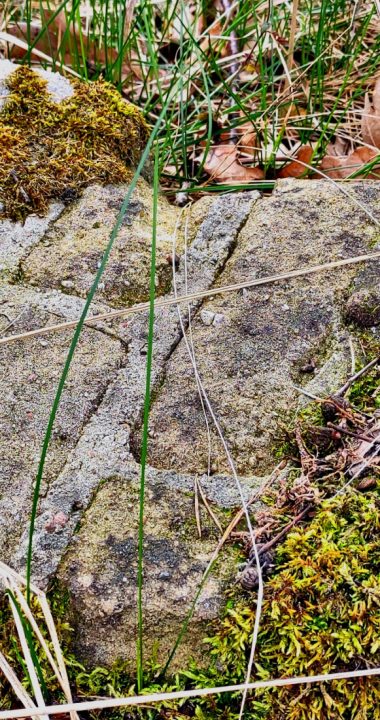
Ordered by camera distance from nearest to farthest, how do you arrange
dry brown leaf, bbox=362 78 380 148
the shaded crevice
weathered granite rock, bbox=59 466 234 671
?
1. weathered granite rock, bbox=59 466 234 671
2. the shaded crevice
3. dry brown leaf, bbox=362 78 380 148

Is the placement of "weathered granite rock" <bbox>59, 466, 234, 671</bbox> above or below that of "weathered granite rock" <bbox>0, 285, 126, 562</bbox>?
below

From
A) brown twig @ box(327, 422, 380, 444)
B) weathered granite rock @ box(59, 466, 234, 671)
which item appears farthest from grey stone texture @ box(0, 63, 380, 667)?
brown twig @ box(327, 422, 380, 444)

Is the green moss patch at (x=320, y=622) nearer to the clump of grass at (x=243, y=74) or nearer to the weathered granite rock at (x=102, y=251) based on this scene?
the weathered granite rock at (x=102, y=251)

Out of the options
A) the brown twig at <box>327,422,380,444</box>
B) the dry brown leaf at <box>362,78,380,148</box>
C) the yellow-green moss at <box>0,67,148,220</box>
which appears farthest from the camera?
the dry brown leaf at <box>362,78,380,148</box>

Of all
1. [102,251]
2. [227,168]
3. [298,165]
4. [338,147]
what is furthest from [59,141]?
[338,147]

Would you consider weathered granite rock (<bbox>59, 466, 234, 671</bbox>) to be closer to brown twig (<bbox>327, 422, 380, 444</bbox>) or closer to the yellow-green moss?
brown twig (<bbox>327, 422, 380, 444</bbox>)

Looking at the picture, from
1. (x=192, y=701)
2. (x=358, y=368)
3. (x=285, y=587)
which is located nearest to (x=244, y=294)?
(x=358, y=368)

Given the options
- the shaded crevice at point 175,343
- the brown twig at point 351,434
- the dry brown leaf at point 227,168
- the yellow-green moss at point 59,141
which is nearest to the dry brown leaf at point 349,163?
the dry brown leaf at point 227,168
